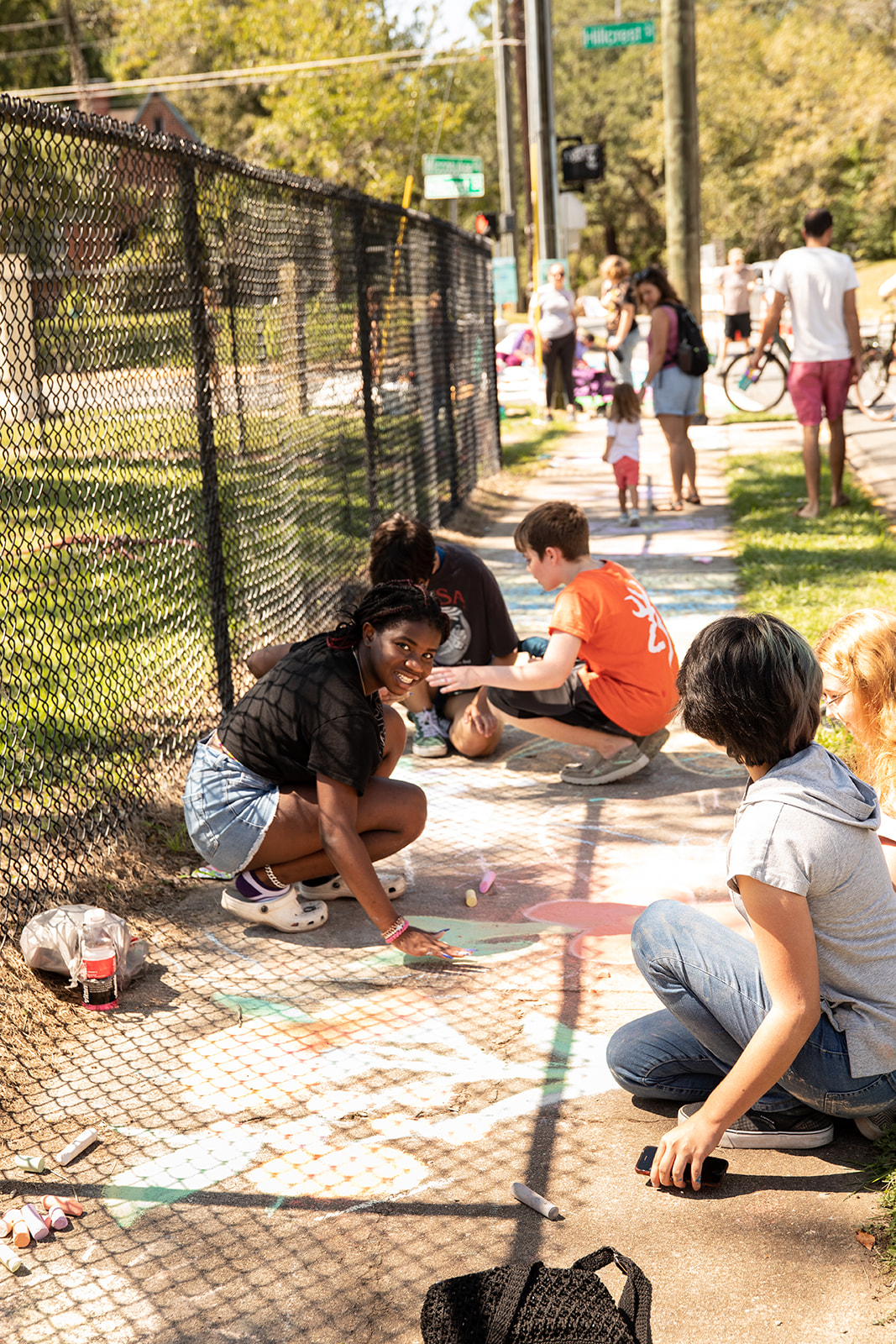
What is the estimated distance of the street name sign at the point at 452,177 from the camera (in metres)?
15.2

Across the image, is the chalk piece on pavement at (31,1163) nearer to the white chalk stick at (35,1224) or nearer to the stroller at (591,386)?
the white chalk stick at (35,1224)

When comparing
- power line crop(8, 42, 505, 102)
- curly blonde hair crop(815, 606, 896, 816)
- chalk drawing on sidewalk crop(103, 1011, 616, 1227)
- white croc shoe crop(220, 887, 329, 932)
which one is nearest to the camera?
chalk drawing on sidewalk crop(103, 1011, 616, 1227)

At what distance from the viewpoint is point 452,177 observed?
15.3m

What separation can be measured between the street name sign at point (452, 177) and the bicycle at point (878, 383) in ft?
16.5

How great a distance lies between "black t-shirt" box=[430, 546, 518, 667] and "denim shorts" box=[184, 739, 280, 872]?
1.51m

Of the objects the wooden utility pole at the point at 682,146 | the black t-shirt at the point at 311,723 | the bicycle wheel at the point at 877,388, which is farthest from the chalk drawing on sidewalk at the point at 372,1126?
the bicycle wheel at the point at 877,388

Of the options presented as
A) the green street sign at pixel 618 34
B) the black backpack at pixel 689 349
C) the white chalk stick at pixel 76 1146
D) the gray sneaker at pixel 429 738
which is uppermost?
the green street sign at pixel 618 34

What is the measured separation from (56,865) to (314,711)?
1052 millimetres

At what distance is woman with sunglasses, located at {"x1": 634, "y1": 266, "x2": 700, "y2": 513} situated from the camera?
29.5 feet

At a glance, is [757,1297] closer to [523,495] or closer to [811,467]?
[811,467]

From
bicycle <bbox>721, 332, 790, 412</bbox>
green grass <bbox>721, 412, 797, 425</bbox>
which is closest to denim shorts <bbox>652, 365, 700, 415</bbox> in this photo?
green grass <bbox>721, 412, 797, 425</bbox>

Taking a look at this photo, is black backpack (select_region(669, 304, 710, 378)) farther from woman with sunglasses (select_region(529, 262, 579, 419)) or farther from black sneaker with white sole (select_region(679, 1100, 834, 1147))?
black sneaker with white sole (select_region(679, 1100, 834, 1147))

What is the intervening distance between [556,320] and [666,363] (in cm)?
624

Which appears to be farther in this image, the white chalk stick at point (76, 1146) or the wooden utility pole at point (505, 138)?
the wooden utility pole at point (505, 138)
